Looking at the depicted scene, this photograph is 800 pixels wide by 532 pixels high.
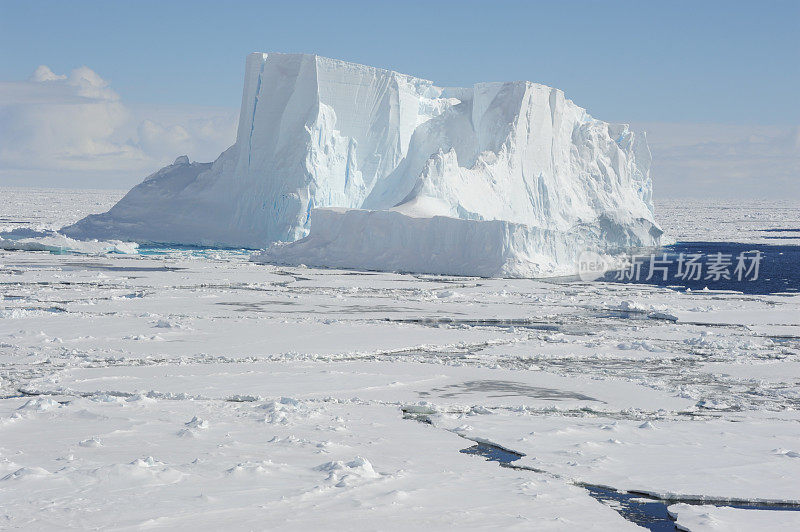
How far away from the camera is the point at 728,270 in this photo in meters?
26.9

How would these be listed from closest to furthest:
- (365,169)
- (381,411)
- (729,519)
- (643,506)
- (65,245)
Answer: (729,519) → (643,506) → (381,411) → (65,245) → (365,169)

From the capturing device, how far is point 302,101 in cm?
2944

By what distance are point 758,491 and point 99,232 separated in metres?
28.4

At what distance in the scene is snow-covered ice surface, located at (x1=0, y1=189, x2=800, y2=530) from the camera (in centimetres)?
554

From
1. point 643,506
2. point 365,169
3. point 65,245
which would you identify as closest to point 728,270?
point 365,169

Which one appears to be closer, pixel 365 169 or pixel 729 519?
pixel 729 519

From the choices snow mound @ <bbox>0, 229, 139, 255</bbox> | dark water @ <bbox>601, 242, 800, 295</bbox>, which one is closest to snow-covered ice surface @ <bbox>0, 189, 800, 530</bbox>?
dark water @ <bbox>601, 242, 800, 295</bbox>

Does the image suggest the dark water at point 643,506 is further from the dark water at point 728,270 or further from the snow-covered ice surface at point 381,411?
the dark water at point 728,270

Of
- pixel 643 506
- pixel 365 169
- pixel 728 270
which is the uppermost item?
pixel 365 169

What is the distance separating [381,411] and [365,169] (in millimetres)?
24040

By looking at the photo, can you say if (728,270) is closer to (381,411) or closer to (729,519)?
(381,411)

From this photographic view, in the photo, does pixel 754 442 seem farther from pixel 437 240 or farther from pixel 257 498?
pixel 437 240

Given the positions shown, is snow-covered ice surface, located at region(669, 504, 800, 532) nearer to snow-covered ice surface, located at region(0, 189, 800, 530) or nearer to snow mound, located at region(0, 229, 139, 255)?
snow-covered ice surface, located at region(0, 189, 800, 530)

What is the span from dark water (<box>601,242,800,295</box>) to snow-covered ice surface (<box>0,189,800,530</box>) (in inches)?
230
